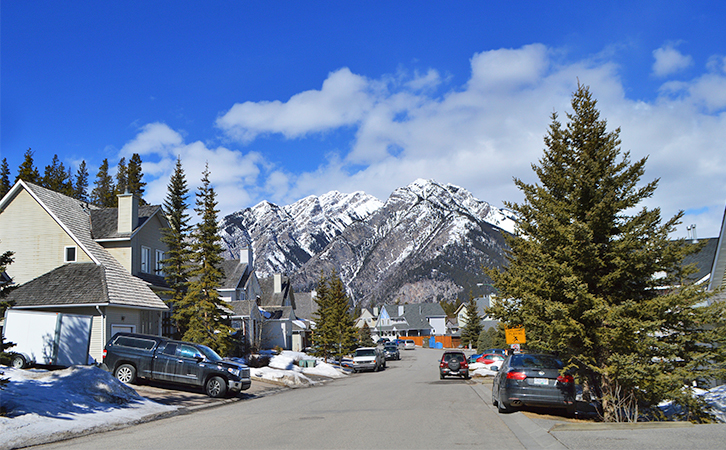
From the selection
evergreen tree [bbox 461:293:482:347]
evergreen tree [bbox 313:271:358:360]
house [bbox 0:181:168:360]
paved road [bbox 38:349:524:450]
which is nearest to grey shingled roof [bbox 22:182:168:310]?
house [bbox 0:181:168:360]

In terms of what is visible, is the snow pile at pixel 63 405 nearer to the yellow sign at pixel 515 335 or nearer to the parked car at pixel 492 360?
the yellow sign at pixel 515 335

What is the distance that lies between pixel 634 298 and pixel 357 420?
24.9ft

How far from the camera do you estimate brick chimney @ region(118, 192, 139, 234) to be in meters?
31.3

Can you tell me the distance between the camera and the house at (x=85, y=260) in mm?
26016

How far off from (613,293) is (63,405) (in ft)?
46.2

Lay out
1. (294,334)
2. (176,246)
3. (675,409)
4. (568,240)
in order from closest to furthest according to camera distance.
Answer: (568,240) → (675,409) → (176,246) → (294,334)

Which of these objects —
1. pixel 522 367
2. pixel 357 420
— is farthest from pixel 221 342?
pixel 522 367

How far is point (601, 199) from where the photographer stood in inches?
549

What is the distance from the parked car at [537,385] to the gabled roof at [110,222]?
77.6 feet

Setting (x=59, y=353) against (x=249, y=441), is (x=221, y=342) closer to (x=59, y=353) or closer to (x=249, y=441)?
(x=59, y=353)

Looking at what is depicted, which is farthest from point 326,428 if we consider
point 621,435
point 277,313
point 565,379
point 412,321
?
point 412,321

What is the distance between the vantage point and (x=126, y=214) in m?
31.4

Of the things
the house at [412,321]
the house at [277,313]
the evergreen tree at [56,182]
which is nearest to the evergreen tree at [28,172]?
the evergreen tree at [56,182]

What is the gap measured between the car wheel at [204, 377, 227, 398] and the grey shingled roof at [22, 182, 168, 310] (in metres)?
7.66
